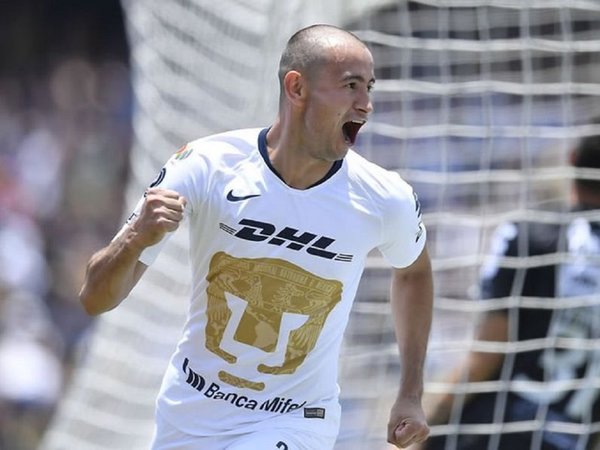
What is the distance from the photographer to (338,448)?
6.68 m

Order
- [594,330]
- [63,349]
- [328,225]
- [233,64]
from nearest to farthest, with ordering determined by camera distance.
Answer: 1. [328,225]
2. [594,330]
3. [233,64]
4. [63,349]

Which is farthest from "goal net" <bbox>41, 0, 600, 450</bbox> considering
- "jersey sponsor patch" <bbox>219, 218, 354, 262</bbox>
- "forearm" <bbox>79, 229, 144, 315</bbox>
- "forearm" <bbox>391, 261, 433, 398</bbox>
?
"forearm" <bbox>79, 229, 144, 315</bbox>

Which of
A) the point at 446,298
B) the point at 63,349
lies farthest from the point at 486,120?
the point at 63,349

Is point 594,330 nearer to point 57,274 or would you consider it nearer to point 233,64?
point 233,64

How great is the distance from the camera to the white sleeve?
4551mm

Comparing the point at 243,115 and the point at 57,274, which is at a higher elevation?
the point at 243,115

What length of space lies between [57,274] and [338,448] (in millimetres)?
7805

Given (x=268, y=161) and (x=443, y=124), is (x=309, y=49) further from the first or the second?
(x=443, y=124)

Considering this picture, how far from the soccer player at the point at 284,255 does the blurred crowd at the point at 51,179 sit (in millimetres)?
7900

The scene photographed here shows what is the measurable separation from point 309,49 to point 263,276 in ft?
2.29

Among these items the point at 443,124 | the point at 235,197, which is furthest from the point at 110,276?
the point at 443,124

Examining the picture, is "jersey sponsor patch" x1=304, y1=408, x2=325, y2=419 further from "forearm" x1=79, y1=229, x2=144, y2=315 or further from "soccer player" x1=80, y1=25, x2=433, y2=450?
"forearm" x1=79, y1=229, x2=144, y2=315

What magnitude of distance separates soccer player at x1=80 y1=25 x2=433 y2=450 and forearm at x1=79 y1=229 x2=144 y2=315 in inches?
5.4

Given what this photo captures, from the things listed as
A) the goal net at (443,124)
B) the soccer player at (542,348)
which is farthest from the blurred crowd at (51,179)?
the soccer player at (542,348)
